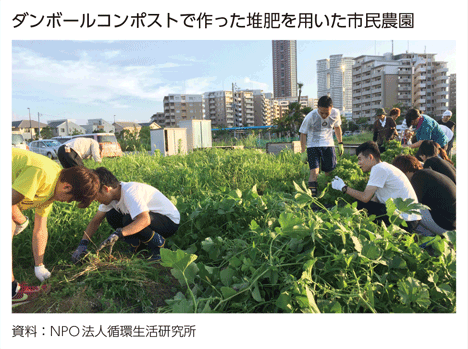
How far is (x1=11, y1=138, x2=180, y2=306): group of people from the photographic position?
218cm

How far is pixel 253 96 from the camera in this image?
314 feet

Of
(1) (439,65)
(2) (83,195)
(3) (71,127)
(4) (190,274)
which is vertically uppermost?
(1) (439,65)

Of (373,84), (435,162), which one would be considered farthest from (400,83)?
(435,162)

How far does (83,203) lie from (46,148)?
16122 millimetres

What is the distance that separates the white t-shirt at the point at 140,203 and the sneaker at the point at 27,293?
70 centimetres

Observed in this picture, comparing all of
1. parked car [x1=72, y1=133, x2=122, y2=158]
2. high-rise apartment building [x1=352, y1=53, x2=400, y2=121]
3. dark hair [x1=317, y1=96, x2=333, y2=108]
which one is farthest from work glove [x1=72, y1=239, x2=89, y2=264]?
high-rise apartment building [x1=352, y1=53, x2=400, y2=121]

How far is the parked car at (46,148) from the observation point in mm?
16042

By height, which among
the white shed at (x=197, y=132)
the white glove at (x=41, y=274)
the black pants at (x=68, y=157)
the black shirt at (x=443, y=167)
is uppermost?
the white shed at (x=197, y=132)

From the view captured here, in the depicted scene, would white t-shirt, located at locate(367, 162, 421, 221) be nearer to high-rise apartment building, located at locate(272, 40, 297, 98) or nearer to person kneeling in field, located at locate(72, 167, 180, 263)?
person kneeling in field, located at locate(72, 167, 180, 263)

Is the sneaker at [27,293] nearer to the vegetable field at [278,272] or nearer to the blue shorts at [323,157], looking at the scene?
the vegetable field at [278,272]

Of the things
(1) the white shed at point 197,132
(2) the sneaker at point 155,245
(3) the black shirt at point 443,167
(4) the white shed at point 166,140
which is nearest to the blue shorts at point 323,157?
(3) the black shirt at point 443,167

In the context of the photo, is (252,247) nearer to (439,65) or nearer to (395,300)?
(395,300)

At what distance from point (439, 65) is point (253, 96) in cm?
5416
